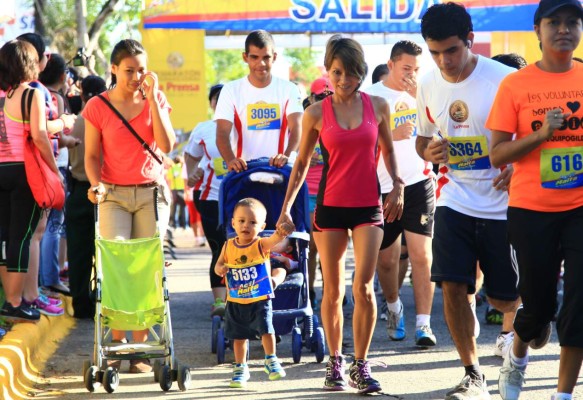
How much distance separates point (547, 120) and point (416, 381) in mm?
2514

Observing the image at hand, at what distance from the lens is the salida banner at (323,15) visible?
22.1 meters

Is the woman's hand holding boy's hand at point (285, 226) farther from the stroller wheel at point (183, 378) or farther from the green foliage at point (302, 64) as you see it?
the green foliage at point (302, 64)

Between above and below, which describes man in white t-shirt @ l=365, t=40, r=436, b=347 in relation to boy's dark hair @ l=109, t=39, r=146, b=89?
below

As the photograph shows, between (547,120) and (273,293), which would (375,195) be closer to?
(273,293)

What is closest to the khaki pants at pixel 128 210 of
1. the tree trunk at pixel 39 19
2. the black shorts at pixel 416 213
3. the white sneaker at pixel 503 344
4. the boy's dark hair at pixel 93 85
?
the black shorts at pixel 416 213

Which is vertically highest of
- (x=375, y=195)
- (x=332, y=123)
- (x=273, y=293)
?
(x=332, y=123)

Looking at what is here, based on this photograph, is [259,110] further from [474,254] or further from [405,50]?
[474,254]

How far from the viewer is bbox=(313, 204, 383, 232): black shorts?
24.3 ft

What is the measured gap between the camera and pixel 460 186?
6949 millimetres

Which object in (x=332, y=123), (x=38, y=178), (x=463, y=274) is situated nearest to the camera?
(x=463, y=274)

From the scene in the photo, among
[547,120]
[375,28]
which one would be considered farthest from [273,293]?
[375,28]

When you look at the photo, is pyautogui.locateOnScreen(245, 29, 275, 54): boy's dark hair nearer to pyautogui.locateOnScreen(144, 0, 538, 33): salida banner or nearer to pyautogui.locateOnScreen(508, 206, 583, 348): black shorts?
pyautogui.locateOnScreen(508, 206, 583, 348): black shorts

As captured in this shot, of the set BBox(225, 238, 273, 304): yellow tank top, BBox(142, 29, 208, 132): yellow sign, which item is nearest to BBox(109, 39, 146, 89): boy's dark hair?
BBox(225, 238, 273, 304): yellow tank top

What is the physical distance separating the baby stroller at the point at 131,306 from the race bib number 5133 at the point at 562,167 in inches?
102
